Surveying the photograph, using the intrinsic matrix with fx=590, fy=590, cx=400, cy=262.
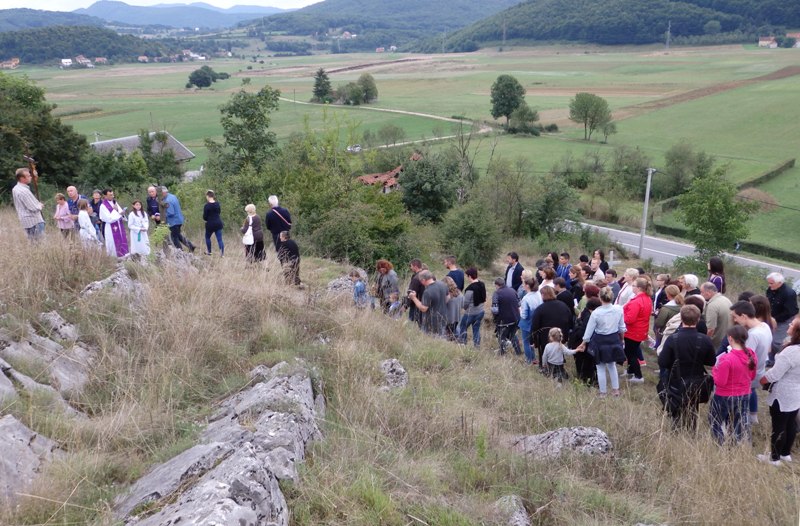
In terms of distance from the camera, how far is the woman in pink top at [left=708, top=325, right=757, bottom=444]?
6098 mm

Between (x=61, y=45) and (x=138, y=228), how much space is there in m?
195

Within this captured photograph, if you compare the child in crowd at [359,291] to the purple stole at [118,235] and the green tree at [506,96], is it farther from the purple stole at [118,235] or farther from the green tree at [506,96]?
the green tree at [506,96]

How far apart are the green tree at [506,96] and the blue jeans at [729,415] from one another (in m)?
82.6

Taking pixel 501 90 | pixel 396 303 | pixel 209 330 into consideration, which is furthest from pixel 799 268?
pixel 501 90

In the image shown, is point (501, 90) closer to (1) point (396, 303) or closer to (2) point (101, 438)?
(1) point (396, 303)

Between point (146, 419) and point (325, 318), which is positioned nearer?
point (146, 419)

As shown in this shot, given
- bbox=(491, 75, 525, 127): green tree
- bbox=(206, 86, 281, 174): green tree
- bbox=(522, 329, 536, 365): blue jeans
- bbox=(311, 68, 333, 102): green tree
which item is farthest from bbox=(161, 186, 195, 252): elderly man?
bbox=(311, 68, 333, 102): green tree

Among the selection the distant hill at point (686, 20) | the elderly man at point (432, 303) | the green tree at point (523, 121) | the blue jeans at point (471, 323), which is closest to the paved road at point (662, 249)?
the blue jeans at point (471, 323)

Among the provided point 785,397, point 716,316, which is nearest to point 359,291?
point 716,316

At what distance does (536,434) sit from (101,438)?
13.0ft

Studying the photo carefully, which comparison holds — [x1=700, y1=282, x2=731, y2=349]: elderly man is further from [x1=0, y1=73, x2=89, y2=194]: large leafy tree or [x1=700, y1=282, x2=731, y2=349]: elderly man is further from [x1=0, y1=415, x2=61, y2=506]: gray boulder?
[x1=0, y1=73, x2=89, y2=194]: large leafy tree

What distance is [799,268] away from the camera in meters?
38.3

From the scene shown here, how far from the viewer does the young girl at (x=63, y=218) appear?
10547 millimetres

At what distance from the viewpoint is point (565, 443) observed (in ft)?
17.8
